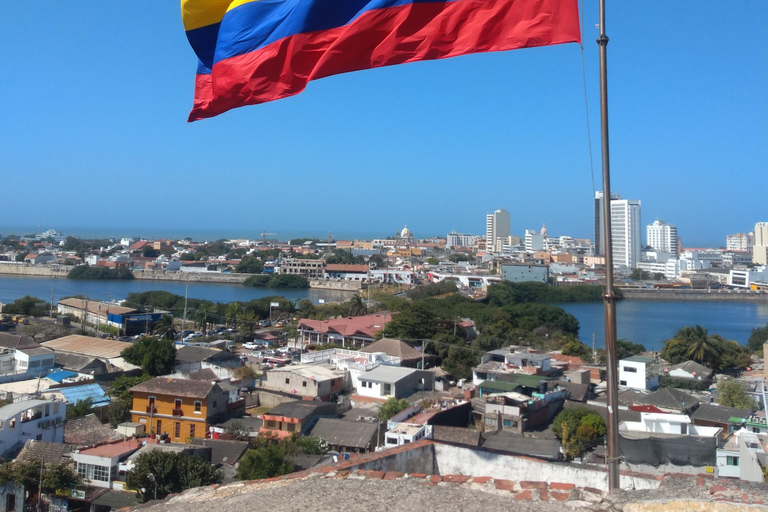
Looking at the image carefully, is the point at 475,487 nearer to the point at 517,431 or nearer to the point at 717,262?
the point at 517,431

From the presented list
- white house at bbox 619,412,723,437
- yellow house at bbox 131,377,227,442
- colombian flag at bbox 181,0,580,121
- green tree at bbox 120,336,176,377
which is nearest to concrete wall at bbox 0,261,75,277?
green tree at bbox 120,336,176,377

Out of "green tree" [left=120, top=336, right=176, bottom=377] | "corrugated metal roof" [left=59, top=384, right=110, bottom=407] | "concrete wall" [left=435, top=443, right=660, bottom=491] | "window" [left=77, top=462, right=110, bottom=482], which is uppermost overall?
"concrete wall" [left=435, top=443, right=660, bottom=491]

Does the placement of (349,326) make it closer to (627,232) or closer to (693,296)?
(693,296)

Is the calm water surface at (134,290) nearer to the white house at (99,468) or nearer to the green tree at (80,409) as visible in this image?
the green tree at (80,409)

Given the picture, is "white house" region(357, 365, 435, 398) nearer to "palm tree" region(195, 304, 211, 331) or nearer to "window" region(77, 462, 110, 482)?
"window" region(77, 462, 110, 482)

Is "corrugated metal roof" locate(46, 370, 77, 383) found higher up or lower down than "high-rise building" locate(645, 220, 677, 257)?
lower down

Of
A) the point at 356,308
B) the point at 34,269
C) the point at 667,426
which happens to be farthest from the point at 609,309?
the point at 34,269
